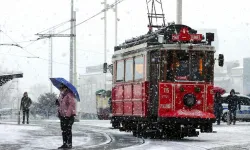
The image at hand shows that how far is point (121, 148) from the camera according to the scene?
605 inches

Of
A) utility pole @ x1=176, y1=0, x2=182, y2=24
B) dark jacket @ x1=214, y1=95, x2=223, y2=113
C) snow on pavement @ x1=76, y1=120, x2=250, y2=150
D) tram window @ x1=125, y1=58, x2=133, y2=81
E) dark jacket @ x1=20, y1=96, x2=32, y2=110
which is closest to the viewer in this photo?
snow on pavement @ x1=76, y1=120, x2=250, y2=150

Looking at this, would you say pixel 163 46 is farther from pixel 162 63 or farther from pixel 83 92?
pixel 83 92

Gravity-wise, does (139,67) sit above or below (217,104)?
above

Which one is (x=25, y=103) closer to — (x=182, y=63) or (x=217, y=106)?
(x=217, y=106)

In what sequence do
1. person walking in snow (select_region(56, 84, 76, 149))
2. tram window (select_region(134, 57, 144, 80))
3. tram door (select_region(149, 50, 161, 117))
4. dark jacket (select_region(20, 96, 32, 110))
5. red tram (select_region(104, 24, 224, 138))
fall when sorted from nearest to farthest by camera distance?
person walking in snow (select_region(56, 84, 76, 149)) → red tram (select_region(104, 24, 224, 138)) → tram door (select_region(149, 50, 161, 117)) → tram window (select_region(134, 57, 144, 80)) → dark jacket (select_region(20, 96, 32, 110))

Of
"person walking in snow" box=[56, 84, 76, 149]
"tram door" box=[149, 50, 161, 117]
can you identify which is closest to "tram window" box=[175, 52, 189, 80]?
"tram door" box=[149, 50, 161, 117]

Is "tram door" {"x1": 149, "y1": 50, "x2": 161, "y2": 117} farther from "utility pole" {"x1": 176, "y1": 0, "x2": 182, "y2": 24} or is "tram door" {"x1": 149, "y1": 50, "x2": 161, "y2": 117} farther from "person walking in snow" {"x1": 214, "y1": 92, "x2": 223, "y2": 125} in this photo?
"person walking in snow" {"x1": 214, "y1": 92, "x2": 223, "y2": 125}

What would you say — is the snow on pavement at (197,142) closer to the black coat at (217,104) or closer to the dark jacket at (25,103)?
the black coat at (217,104)

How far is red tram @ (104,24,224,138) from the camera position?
19.3 m

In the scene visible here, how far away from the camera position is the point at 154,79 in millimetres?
19641

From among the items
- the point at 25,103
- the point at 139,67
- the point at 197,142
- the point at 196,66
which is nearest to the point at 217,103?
the point at 25,103

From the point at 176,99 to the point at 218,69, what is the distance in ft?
351

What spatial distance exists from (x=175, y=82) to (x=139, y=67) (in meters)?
1.73

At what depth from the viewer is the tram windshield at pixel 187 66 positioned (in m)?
19.4
